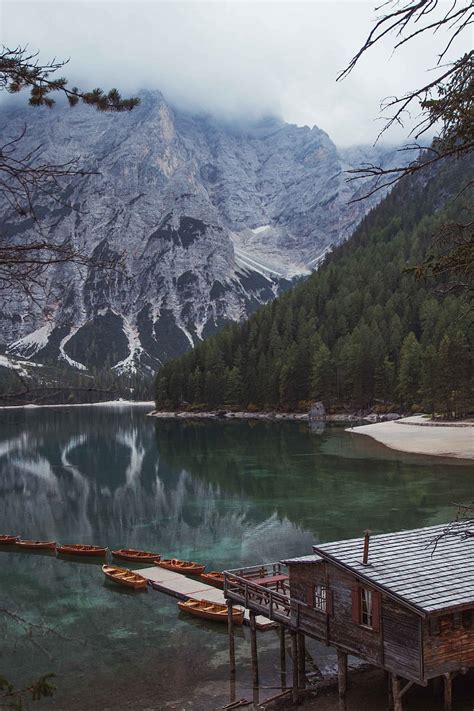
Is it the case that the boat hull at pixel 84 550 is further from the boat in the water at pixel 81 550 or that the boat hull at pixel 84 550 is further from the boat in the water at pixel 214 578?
the boat in the water at pixel 214 578

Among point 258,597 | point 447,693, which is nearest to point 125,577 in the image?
point 258,597

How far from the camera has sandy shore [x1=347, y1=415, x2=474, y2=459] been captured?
83875mm

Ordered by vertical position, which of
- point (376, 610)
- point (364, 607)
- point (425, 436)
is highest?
point (376, 610)

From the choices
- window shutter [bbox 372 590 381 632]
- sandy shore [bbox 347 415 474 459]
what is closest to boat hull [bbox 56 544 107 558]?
window shutter [bbox 372 590 381 632]

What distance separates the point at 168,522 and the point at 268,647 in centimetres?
2794

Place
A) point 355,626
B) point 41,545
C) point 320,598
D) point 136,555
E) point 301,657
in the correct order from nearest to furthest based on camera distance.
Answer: point 355,626 → point 320,598 → point 301,657 → point 136,555 → point 41,545

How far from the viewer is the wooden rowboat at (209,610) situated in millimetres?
30883

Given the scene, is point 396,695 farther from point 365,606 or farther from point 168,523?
point 168,523

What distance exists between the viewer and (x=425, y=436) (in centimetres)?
9694

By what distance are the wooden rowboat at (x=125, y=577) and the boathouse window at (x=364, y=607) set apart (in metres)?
19.7

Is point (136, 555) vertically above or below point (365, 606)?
below

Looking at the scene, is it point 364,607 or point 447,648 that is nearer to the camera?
point 447,648

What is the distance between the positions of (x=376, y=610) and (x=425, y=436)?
81117mm

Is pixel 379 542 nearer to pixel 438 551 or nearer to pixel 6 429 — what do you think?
pixel 438 551
